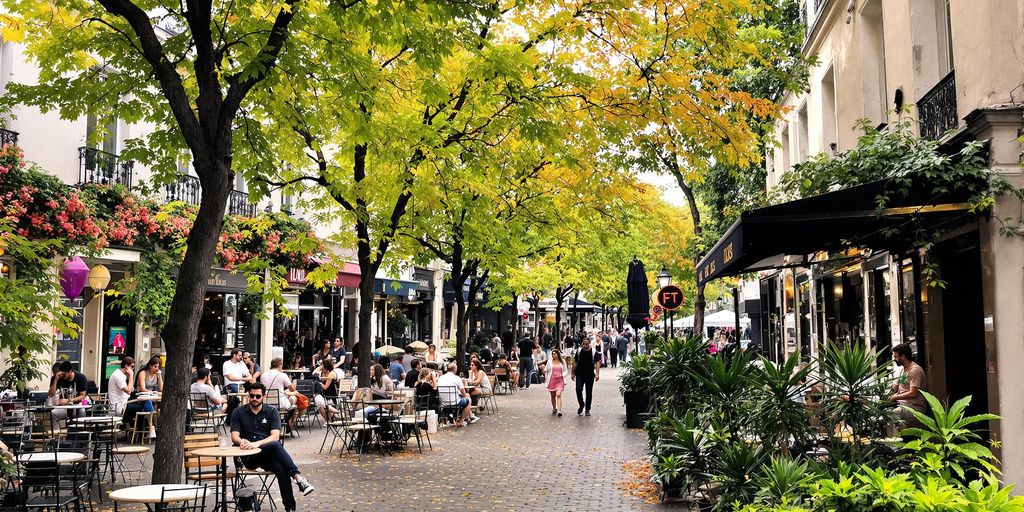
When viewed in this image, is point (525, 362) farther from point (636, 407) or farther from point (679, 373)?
point (679, 373)

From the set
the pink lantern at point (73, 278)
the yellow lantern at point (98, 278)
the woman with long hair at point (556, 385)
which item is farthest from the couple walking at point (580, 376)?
the pink lantern at point (73, 278)

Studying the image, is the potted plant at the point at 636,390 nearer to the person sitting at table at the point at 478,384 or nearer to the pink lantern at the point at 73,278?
the person sitting at table at the point at 478,384

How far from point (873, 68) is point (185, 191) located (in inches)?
641

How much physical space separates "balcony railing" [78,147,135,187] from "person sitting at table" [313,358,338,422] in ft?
20.0

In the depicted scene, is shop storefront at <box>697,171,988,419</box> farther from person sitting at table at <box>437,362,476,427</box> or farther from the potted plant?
person sitting at table at <box>437,362,476,427</box>

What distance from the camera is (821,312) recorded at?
2042 cm

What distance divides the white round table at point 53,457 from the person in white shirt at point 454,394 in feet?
31.3

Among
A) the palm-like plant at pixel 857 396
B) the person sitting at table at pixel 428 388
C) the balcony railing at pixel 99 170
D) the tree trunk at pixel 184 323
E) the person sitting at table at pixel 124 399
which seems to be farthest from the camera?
the balcony railing at pixel 99 170

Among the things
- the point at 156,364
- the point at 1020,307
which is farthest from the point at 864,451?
the point at 156,364

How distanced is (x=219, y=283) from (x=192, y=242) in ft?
48.8

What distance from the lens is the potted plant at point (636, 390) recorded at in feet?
56.1

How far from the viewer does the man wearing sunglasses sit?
9.73 m

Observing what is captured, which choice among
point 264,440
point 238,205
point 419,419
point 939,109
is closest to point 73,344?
point 238,205

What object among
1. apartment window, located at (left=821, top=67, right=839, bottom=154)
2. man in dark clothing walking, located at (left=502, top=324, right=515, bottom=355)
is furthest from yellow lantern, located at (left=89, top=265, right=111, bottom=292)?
man in dark clothing walking, located at (left=502, top=324, right=515, bottom=355)
